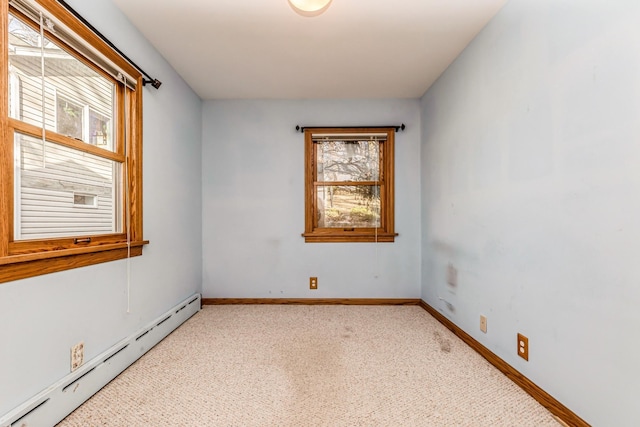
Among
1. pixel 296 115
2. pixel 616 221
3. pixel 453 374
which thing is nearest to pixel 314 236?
pixel 296 115

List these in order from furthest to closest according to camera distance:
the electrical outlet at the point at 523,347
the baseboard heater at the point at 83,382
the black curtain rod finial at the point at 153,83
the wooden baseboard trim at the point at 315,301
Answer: the wooden baseboard trim at the point at 315,301, the black curtain rod finial at the point at 153,83, the electrical outlet at the point at 523,347, the baseboard heater at the point at 83,382

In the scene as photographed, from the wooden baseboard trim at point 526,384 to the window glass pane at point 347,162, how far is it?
1916 millimetres

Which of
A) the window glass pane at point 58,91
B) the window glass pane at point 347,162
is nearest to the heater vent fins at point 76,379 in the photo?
the window glass pane at point 58,91

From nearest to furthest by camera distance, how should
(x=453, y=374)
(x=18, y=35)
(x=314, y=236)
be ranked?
(x=18, y=35) < (x=453, y=374) < (x=314, y=236)

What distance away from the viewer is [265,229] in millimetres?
3455

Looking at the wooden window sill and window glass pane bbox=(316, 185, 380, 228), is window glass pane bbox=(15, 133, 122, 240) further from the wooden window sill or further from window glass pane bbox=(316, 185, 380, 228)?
window glass pane bbox=(316, 185, 380, 228)

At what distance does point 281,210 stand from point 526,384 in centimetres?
263

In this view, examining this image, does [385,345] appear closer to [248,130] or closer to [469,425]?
[469,425]

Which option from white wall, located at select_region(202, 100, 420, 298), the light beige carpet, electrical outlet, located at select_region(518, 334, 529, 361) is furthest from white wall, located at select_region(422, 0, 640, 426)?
white wall, located at select_region(202, 100, 420, 298)

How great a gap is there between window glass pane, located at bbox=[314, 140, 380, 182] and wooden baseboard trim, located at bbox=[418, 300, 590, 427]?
192 centimetres

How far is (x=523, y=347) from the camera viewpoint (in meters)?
1.73

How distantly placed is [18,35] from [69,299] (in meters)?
1.31

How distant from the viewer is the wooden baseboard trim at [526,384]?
141 cm

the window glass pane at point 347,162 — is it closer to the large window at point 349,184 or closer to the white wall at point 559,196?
the large window at point 349,184
